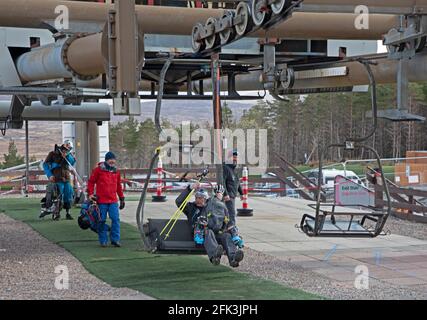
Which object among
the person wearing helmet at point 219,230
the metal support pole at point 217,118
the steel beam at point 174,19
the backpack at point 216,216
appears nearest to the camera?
the metal support pole at point 217,118

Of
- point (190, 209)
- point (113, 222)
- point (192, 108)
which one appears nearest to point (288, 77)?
point (113, 222)

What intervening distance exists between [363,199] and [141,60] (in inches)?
309

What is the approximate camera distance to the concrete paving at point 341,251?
1129 centimetres

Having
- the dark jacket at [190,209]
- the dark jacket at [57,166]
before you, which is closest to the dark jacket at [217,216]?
the dark jacket at [190,209]

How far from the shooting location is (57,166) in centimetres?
1756

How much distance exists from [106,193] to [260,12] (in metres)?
5.63

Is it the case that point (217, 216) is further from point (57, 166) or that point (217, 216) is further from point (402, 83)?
point (57, 166)

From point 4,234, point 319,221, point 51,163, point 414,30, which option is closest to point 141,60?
point 414,30

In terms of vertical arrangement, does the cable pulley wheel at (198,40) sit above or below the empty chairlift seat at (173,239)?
above

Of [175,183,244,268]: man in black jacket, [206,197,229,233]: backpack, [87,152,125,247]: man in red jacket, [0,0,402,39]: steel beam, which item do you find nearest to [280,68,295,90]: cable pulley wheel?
[0,0,402,39]: steel beam

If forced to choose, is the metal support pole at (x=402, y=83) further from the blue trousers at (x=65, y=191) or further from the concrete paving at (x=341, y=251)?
the blue trousers at (x=65, y=191)

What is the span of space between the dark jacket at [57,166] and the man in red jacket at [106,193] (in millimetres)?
3918

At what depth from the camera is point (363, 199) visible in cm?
1581

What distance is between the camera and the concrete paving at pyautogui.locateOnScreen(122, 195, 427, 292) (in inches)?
444
